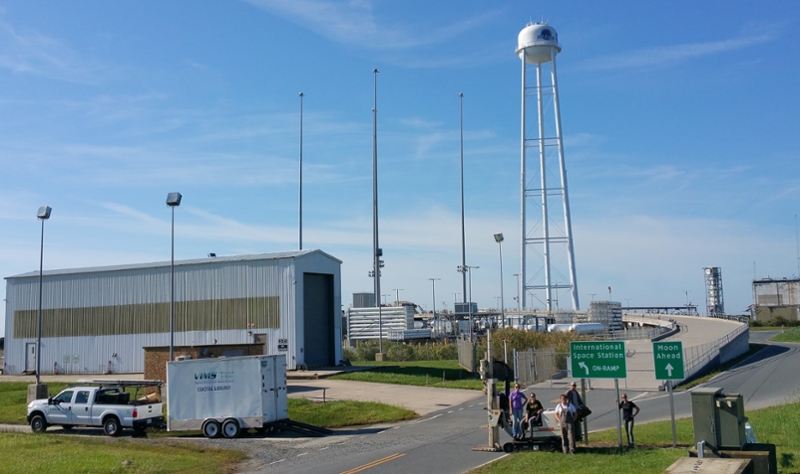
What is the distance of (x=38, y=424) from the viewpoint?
28391 mm

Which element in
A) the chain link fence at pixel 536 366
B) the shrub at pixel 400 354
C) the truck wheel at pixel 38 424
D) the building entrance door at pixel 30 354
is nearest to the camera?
the truck wheel at pixel 38 424

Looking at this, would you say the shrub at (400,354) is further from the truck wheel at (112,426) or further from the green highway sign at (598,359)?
the green highway sign at (598,359)

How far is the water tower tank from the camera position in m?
80.1

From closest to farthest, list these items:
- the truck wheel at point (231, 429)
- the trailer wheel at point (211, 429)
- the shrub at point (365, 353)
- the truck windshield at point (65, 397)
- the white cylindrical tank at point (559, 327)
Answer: the truck wheel at point (231, 429) < the trailer wheel at point (211, 429) < the truck windshield at point (65, 397) < the shrub at point (365, 353) < the white cylindrical tank at point (559, 327)

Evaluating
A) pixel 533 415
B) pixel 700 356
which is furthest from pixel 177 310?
pixel 533 415

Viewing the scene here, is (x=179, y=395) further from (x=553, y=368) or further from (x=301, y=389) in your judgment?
(x=553, y=368)

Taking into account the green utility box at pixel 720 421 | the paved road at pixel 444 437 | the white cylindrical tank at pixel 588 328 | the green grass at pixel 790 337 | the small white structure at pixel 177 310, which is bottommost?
the paved road at pixel 444 437

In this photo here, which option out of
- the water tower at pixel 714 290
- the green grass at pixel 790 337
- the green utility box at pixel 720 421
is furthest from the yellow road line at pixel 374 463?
the water tower at pixel 714 290

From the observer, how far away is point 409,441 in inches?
904

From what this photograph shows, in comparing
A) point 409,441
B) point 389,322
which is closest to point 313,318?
point 409,441

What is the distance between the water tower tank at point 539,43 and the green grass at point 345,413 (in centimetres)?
5821

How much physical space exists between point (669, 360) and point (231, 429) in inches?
576

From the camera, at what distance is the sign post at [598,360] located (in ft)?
69.9

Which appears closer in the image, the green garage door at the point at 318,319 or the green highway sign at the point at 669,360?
the green highway sign at the point at 669,360
